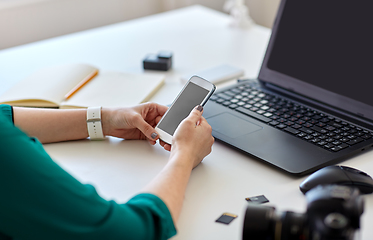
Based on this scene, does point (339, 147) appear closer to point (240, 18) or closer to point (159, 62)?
point (159, 62)

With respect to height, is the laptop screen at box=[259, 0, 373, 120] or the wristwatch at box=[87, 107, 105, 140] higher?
the laptop screen at box=[259, 0, 373, 120]

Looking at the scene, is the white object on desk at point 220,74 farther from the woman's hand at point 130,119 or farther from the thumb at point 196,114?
the thumb at point 196,114

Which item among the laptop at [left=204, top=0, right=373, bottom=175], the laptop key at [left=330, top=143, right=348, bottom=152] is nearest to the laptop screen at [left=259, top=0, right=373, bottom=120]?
the laptop at [left=204, top=0, right=373, bottom=175]

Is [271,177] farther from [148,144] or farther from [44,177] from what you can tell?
[44,177]

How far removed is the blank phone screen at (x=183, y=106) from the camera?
0.89 m

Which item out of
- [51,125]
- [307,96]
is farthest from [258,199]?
[51,125]

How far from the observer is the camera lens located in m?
0.51

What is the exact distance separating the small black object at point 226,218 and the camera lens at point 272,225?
0.45 ft

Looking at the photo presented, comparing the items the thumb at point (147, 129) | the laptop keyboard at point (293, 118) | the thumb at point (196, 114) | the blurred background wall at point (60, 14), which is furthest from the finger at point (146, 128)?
the blurred background wall at point (60, 14)

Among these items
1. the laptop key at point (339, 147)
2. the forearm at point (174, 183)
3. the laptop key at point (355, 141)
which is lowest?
the forearm at point (174, 183)

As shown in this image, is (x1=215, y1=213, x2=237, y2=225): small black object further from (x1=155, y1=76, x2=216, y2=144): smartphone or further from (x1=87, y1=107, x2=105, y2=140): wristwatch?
(x1=87, y1=107, x2=105, y2=140): wristwatch

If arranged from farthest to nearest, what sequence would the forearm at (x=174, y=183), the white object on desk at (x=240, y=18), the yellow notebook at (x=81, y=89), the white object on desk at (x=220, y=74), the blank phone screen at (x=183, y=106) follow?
1. the white object on desk at (x=240, y=18)
2. the white object on desk at (x=220, y=74)
3. the yellow notebook at (x=81, y=89)
4. the blank phone screen at (x=183, y=106)
5. the forearm at (x=174, y=183)

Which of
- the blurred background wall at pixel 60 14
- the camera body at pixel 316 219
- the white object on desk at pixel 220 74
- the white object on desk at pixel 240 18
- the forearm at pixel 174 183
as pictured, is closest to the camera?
the camera body at pixel 316 219

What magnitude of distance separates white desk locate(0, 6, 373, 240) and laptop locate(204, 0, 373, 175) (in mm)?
41
